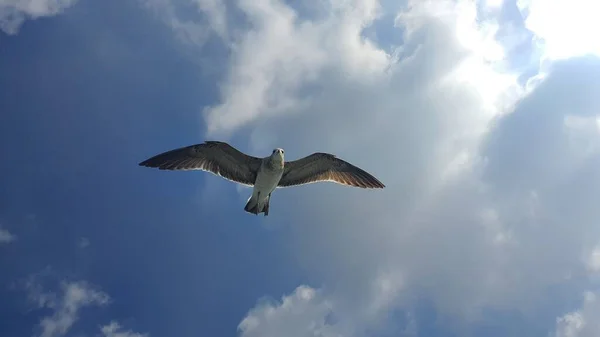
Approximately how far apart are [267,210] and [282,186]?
1.81m

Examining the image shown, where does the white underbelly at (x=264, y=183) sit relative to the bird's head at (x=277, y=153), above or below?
below

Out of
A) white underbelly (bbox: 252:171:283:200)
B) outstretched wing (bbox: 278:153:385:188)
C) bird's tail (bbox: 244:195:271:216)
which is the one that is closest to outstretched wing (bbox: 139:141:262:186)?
white underbelly (bbox: 252:171:283:200)

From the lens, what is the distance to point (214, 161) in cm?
2942

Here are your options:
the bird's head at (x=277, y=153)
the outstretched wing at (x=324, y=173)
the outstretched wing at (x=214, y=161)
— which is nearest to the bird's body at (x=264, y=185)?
the bird's head at (x=277, y=153)

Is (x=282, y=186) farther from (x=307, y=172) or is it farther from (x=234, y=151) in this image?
(x=234, y=151)

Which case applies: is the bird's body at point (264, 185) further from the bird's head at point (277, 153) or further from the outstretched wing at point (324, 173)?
the outstretched wing at point (324, 173)

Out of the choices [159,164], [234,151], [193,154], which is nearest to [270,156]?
[234,151]

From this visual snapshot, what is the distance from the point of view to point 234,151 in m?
28.8

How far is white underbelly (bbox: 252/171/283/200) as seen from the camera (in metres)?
28.9

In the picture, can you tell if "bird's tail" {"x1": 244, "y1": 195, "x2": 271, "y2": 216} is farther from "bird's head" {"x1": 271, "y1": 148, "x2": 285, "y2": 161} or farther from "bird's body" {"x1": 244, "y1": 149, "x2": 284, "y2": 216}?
"bird's head" {"x1": 271, "y1": 148, "x2": 285, "y2": 161}

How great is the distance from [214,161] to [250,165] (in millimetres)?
2039

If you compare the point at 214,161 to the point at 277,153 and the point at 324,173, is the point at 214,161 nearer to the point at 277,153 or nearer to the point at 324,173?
the point at 277,153

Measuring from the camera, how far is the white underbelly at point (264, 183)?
2894cm

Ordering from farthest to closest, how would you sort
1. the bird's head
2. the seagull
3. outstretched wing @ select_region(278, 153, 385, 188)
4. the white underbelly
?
outstretched wing @ select_region(278, 153, 385, 188) → the white underbelly → the seagull → the bird's head
